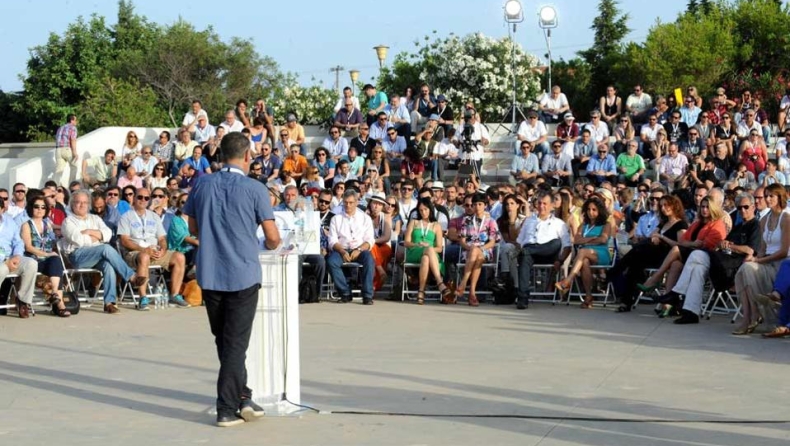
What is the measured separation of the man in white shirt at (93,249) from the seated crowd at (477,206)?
19 millimetres

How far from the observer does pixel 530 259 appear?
49.1ft

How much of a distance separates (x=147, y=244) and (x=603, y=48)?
25.1 metres

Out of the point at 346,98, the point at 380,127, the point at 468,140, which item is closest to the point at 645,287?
the point at 468,140

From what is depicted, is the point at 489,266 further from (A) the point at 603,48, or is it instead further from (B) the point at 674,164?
(A) the point at 603,48

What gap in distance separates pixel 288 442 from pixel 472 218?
29.3ft

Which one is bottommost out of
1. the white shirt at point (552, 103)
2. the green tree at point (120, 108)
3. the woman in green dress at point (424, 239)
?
the woman in green dress at point (424, 239)

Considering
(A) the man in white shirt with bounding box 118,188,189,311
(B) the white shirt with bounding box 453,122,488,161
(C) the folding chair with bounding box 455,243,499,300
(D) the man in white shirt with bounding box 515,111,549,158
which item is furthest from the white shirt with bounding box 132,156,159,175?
(C) the folding chair with bounding box 455,243,499,300

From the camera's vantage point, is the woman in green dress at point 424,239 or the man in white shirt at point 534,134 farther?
the man in white shirt at point 534,134

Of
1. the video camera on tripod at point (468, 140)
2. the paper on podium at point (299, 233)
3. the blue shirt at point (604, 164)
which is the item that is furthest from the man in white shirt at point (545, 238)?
the video camera on tripod at point (468, 140)

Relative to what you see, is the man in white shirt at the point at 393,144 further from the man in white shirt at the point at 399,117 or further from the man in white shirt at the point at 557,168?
the man in white shirt at the point at 557,168

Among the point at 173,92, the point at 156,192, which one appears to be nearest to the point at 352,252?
the point at 156,192

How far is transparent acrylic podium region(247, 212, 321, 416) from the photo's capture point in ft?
26.3

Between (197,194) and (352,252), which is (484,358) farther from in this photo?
(352,252)

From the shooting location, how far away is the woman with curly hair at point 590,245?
48.2 ft
